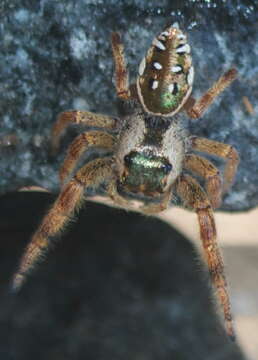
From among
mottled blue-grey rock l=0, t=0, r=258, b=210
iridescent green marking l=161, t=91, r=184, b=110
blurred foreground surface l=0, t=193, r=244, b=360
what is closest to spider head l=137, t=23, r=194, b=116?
iridescent green marking l=161, t=91, r=184, b=110

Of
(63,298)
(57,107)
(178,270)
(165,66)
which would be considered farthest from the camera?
(178,270)

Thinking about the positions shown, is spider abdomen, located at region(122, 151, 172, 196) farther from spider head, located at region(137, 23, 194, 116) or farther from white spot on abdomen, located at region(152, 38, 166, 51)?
white spot on abdomen, located at region(152, 38, 166, 51)

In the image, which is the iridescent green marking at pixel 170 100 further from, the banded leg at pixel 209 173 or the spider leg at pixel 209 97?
the banded leg at pixel 209 173

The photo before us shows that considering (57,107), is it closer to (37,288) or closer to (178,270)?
(37,288)

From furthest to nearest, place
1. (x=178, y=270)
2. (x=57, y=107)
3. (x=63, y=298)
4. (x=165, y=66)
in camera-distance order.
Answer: (x=178, y=270) → (x=63, y=298) → (x=57, y=107) → (x=165, y=66)

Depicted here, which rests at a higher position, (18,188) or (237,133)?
(237,133)

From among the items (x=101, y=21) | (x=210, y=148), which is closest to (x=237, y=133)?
(x=210, y=148)

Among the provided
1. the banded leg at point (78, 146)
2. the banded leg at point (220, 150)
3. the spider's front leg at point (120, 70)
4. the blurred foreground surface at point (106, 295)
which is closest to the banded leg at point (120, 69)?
the spider's front leg at point (120, 70)

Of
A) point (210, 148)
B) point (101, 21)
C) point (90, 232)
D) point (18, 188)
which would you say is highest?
point (101, 21)
